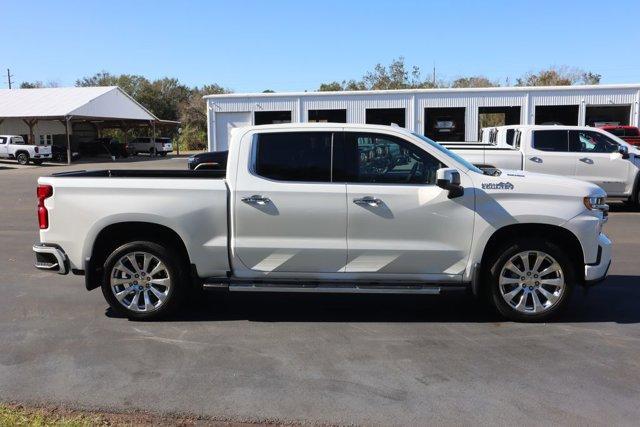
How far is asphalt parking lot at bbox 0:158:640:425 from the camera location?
397 cm

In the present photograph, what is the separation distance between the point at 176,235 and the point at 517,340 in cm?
331

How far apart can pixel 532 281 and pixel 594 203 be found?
36.7 inches

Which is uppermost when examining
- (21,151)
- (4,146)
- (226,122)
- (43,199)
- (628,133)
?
(226,122)

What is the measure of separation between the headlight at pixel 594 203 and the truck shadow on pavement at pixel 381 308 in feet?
3.62

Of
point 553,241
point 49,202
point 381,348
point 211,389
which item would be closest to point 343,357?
point 381,348

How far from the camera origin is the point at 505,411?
3.88 meters

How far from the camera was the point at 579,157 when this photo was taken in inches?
531

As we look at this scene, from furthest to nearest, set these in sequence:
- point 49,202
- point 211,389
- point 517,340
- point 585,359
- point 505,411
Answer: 1. point 49,202
2. point 517,340
3. point 585,359
4. point 211,389
5. point 505,411

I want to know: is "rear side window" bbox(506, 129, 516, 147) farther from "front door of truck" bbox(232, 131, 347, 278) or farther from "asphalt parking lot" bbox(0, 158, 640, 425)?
"front door of truck" bbox(232, 131, 347, 278)

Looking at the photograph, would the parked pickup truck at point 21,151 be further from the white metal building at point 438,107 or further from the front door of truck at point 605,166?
the front door of truck at point 605,166

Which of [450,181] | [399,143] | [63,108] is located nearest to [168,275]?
[399,143]

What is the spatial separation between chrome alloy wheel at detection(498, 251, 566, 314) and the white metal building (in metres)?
24.8

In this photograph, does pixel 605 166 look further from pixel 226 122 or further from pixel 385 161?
pixel 226 122

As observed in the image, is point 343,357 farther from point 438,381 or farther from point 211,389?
point 211,389
